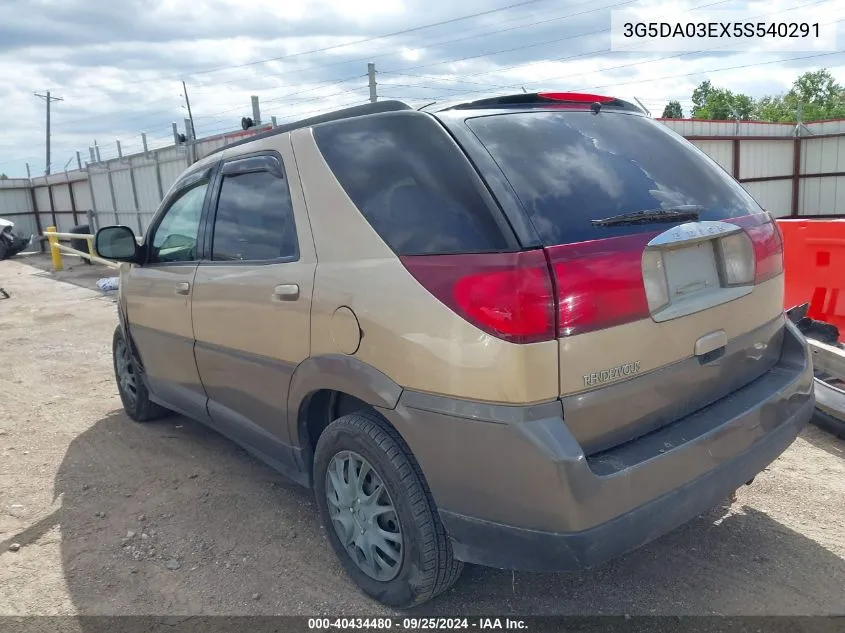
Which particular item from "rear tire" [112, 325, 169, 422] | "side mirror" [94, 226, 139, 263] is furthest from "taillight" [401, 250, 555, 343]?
"rear tire" [112, 325, 169, 422]

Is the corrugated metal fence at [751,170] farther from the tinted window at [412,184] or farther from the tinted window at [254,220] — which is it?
the tinted window at [412,184]

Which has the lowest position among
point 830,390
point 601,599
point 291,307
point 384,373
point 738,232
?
point 601,599

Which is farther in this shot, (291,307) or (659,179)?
(291,307)

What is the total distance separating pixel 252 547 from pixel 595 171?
231 centimetres

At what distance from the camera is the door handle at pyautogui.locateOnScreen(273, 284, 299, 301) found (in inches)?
109

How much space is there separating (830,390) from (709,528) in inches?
60.8

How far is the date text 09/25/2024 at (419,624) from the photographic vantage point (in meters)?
2.54

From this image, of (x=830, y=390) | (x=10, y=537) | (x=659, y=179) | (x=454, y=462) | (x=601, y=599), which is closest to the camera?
(x=454, y=462)

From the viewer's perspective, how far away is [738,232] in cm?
251

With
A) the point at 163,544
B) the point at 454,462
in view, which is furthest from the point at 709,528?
the point at 163,544

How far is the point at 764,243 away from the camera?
2660 millimetres

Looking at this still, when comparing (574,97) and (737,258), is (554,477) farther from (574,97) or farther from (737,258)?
(574,97)

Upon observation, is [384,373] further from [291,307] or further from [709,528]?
[709,528]

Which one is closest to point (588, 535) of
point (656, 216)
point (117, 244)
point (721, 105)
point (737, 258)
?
point (656, 216)
